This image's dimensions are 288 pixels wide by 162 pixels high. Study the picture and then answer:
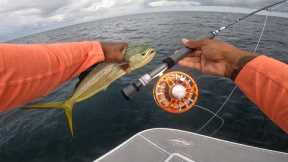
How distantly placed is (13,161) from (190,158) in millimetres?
7553

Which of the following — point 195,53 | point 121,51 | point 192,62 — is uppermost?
point 121,51

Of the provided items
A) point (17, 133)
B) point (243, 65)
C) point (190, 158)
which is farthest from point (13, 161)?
point (243, 65)

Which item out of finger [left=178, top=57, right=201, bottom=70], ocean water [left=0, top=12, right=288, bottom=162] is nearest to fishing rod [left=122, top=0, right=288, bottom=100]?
finger [left=178, top=57, right=201, bottom=70]

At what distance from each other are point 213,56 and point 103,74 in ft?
4.46

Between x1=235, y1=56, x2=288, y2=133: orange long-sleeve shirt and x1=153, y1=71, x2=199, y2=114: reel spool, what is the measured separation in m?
0.77

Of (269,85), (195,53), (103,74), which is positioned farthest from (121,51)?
(269,85)

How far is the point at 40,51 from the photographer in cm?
216

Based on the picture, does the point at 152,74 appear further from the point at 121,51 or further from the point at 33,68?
the point at 33,68

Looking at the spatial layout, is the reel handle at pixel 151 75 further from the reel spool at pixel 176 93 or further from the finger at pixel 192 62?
the reel spool at pixel 176 93

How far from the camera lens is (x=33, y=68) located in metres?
2.06

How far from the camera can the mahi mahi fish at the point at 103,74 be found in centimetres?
282

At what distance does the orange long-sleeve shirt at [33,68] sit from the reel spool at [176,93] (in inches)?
48.7

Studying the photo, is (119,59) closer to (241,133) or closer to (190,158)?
(190,158)

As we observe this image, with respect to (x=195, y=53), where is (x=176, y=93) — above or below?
below
